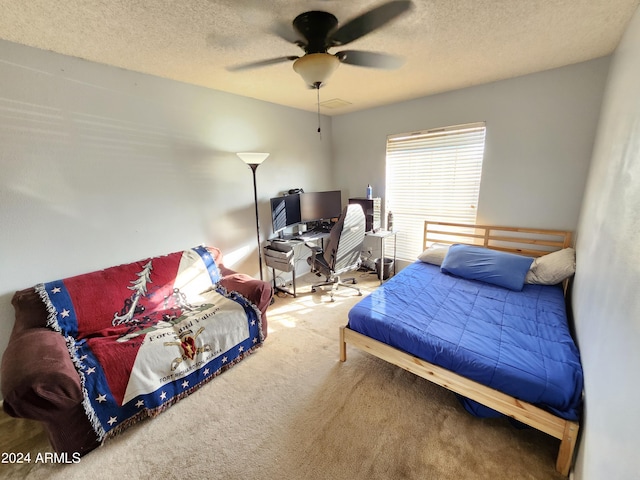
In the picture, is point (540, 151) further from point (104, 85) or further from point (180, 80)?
point (104, 85)

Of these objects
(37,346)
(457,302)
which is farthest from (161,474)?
(457,302)

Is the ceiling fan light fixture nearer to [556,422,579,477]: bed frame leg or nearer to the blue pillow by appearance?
the blue pillow

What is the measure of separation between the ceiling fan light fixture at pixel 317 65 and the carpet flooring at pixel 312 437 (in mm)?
2092

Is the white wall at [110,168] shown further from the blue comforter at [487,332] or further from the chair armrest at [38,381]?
the blue comforter at [487,332]

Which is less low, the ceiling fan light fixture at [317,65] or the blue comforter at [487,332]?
the ceiling fan light fixture at [317,65]

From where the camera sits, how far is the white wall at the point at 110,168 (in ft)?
5.95

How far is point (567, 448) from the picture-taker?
4.21ft

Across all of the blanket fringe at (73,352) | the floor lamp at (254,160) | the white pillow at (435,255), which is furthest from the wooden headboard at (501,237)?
the blanket fringe at (73,352)

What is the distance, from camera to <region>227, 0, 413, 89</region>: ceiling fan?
4.56ft

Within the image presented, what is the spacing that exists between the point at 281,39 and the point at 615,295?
225 cm

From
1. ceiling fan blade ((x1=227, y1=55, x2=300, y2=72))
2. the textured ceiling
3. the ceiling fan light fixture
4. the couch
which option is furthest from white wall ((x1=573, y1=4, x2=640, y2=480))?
the couch

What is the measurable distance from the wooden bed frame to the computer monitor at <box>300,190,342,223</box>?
4.23ft

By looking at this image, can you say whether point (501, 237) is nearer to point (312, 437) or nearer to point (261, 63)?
point (312, 437)

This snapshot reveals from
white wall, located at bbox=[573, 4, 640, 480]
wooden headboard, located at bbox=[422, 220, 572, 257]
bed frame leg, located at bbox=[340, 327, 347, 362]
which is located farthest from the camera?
wooden headboard, located at bbox=[422, 220, 572, 257]
